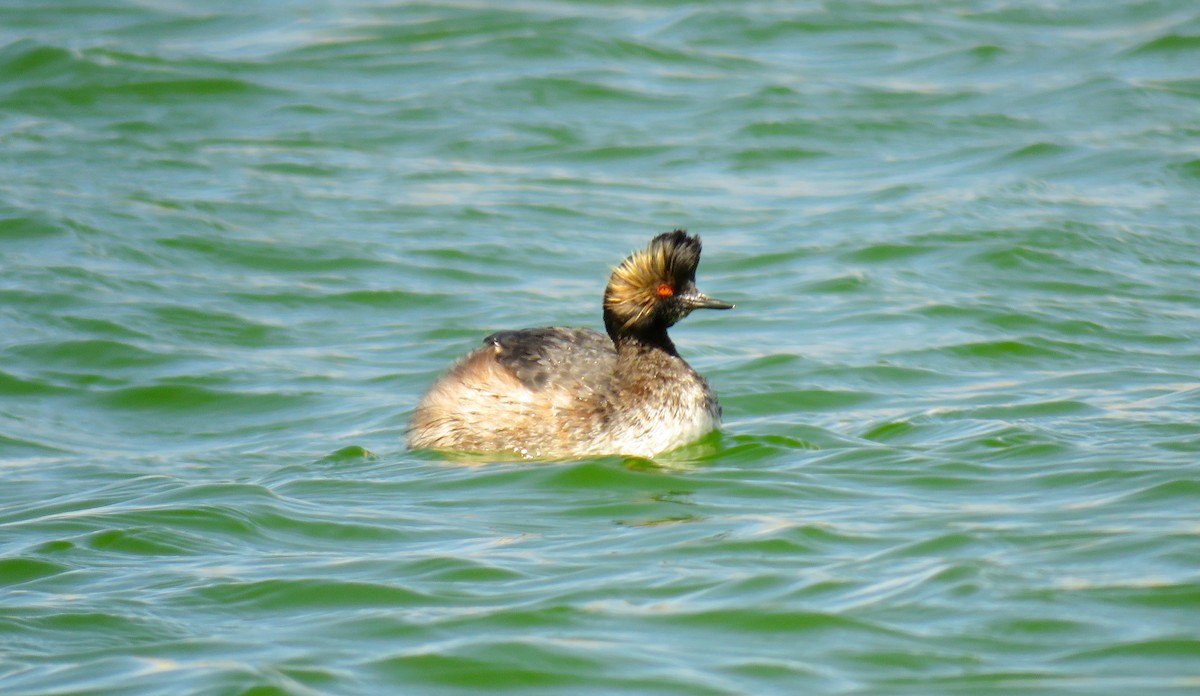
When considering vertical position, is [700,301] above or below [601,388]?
above

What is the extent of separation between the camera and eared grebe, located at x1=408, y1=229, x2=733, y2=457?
927cm

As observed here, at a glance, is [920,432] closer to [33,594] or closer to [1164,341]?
[1164,341]

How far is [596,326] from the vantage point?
12.5 m

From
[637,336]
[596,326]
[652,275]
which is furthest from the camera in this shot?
[596,326]

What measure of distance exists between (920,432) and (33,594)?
4.80 metres

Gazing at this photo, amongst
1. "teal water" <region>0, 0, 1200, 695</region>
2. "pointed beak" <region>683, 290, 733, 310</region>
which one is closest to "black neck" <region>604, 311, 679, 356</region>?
"pointed beak" <region>683, 290, 733, 310</region>

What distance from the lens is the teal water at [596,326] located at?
6.45m

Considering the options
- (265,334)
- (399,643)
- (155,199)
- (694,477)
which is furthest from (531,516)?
(155,199)

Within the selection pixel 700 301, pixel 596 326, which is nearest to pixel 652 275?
pixel 700 301

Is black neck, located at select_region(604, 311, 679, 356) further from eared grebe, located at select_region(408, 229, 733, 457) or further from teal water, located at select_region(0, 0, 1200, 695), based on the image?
teal water, located at select_region(0, 0, 1200, 695)

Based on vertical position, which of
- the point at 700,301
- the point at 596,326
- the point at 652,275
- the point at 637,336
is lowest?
the point at 596,326

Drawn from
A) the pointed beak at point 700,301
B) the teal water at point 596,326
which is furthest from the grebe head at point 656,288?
the teal water at point 596,326

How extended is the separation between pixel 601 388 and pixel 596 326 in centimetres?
306

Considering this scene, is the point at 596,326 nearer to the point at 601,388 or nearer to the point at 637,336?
the point at 637,336
